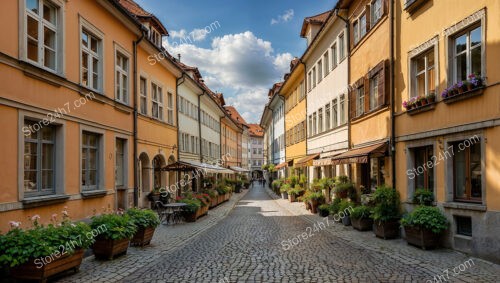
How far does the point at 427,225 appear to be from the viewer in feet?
33.4

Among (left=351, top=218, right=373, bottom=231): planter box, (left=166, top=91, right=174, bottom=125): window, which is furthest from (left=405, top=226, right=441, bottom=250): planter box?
(left=166, top=91, right=174, bottom=125): window

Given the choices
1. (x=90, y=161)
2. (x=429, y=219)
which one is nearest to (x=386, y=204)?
(x=429, y=219)

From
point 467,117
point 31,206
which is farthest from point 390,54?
point 31,206

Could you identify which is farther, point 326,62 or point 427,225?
point 326,62

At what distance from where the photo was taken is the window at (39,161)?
9977mm

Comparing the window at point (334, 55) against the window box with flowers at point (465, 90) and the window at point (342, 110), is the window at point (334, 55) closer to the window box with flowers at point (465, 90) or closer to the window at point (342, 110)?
the window at point (342, 110)

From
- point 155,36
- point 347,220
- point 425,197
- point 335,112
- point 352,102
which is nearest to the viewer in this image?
point 425,197

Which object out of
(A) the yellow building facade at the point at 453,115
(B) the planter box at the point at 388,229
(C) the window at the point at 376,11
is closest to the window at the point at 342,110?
(C) the window at the point at 376,11

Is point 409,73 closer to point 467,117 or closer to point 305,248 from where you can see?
point 467,117

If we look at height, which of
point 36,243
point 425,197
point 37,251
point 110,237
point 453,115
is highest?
point 453,115

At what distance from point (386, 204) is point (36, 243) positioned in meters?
9.40

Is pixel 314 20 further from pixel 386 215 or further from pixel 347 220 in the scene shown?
pixel 386 215

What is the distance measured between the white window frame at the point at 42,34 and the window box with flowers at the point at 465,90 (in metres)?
10.0

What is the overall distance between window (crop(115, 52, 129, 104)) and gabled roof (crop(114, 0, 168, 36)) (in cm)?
511
